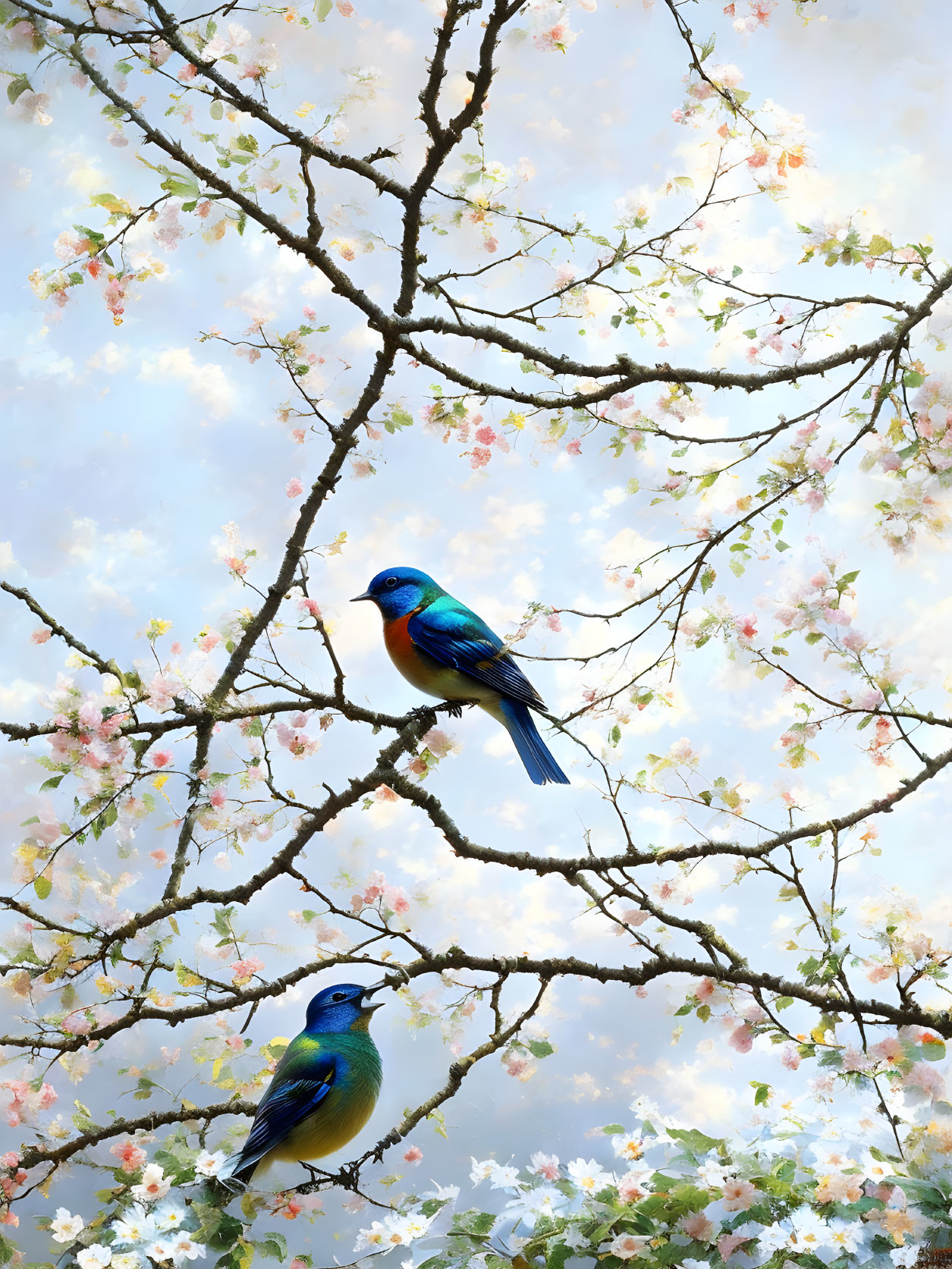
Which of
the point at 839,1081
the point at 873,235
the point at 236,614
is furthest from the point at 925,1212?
the point at 873,235

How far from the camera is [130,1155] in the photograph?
2.02 meters

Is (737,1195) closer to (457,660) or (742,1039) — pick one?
(742,1039)

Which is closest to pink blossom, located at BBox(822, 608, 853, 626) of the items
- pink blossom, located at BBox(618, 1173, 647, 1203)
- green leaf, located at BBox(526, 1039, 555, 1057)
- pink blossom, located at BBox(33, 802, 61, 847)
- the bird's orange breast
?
the bird's orange breast

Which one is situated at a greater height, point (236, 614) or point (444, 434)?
point (444, 434)

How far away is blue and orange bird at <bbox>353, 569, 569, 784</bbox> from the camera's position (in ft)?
6.98

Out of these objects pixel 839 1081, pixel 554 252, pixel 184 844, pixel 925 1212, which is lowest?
pixel 925 1212

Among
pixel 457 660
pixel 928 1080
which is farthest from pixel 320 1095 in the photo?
pixel 928 1080

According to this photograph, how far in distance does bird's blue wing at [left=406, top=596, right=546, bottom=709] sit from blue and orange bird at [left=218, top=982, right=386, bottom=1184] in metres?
0.65

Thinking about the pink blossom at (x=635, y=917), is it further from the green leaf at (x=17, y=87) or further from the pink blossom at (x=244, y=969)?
the green leaf at (x=17, y=87)

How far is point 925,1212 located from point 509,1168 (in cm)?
74

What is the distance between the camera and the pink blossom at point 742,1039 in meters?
2.00

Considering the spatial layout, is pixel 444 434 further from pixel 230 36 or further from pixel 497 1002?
pixel 497 1002

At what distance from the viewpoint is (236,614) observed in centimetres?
229

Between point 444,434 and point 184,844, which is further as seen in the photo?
point 444,434
